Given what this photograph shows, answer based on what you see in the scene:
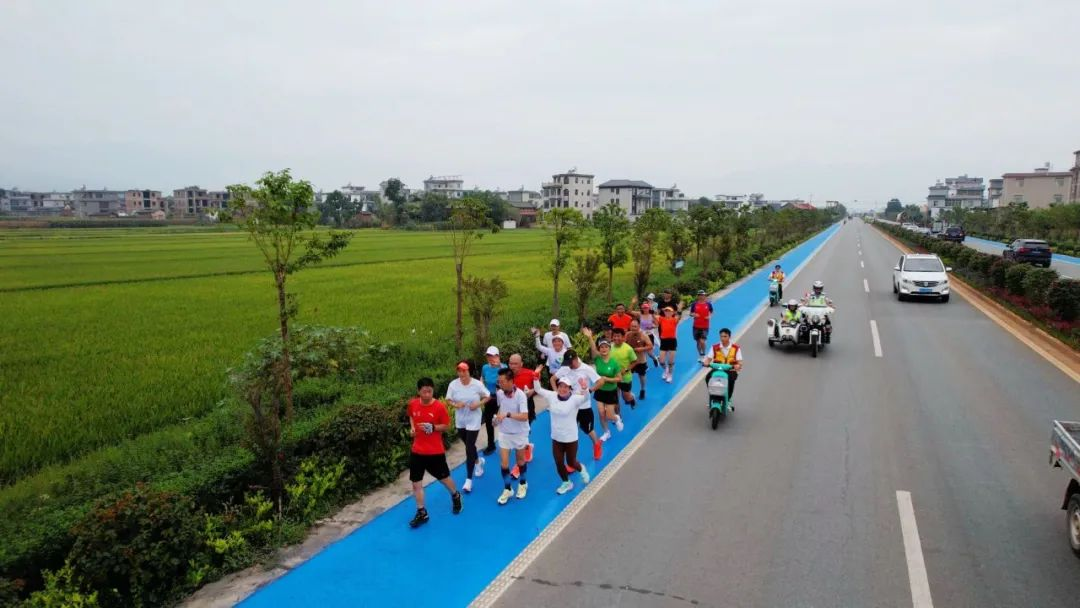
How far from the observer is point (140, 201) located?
13150cm

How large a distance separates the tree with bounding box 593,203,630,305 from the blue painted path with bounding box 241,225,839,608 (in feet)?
42.0

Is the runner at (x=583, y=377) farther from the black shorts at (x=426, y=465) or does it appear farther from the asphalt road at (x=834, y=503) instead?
the black shorts at (x=426, y=465)

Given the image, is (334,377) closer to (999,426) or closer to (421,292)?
(999,426)

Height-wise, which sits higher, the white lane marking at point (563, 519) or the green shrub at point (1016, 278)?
the green shrub at point (1016, 278)

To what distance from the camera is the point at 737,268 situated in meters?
30.4

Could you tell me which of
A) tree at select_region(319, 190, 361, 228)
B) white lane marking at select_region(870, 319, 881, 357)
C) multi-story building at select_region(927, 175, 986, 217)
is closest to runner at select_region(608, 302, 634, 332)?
white lane marking at select_region(870, 319, 881, 357)

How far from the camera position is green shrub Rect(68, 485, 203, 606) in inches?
202

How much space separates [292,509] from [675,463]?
4538mm

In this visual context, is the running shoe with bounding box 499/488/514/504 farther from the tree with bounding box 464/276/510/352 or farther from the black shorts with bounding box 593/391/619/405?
the tree with bounding box 464/276/510/352

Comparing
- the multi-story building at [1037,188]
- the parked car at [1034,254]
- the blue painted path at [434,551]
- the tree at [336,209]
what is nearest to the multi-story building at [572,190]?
the tree at [336,209]

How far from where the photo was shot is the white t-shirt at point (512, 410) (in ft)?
23.9

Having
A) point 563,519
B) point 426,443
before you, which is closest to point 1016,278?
point 563,519

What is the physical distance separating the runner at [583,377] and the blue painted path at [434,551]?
0.99 ft

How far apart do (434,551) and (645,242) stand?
1821 cm
